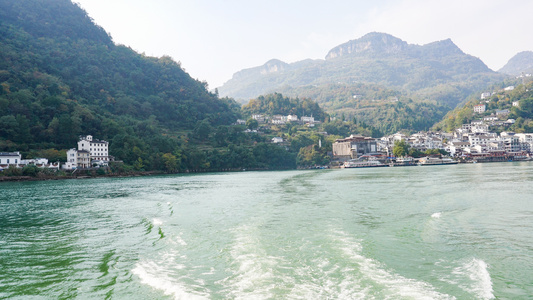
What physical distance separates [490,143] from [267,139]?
242ft

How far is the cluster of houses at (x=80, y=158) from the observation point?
55.8 m

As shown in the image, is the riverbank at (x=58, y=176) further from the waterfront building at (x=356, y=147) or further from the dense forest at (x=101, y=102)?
the waterfront building at (x=356, y=147)

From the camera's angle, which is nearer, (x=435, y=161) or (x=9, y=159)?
(x=9, y=159)

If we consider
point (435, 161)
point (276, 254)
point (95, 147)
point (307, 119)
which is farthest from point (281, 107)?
point (276, 254)

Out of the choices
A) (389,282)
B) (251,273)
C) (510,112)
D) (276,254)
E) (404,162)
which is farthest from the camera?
(510,112)

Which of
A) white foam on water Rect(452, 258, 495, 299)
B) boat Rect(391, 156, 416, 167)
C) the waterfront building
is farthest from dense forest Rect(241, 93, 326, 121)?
white foam on water Rect(452, 258, 495, 299)

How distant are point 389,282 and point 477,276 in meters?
2.18

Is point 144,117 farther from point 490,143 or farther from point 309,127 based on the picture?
point 490,143

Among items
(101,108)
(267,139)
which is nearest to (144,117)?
(101,108)

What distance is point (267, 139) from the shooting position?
114562mm

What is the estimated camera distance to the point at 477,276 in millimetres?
7902

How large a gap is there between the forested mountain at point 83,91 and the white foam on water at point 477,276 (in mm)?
72732

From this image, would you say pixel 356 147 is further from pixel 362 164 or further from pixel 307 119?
pixel 307 119

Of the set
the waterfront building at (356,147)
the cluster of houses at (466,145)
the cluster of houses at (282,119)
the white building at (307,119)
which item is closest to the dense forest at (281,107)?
the cluster of houses at (282,119)
